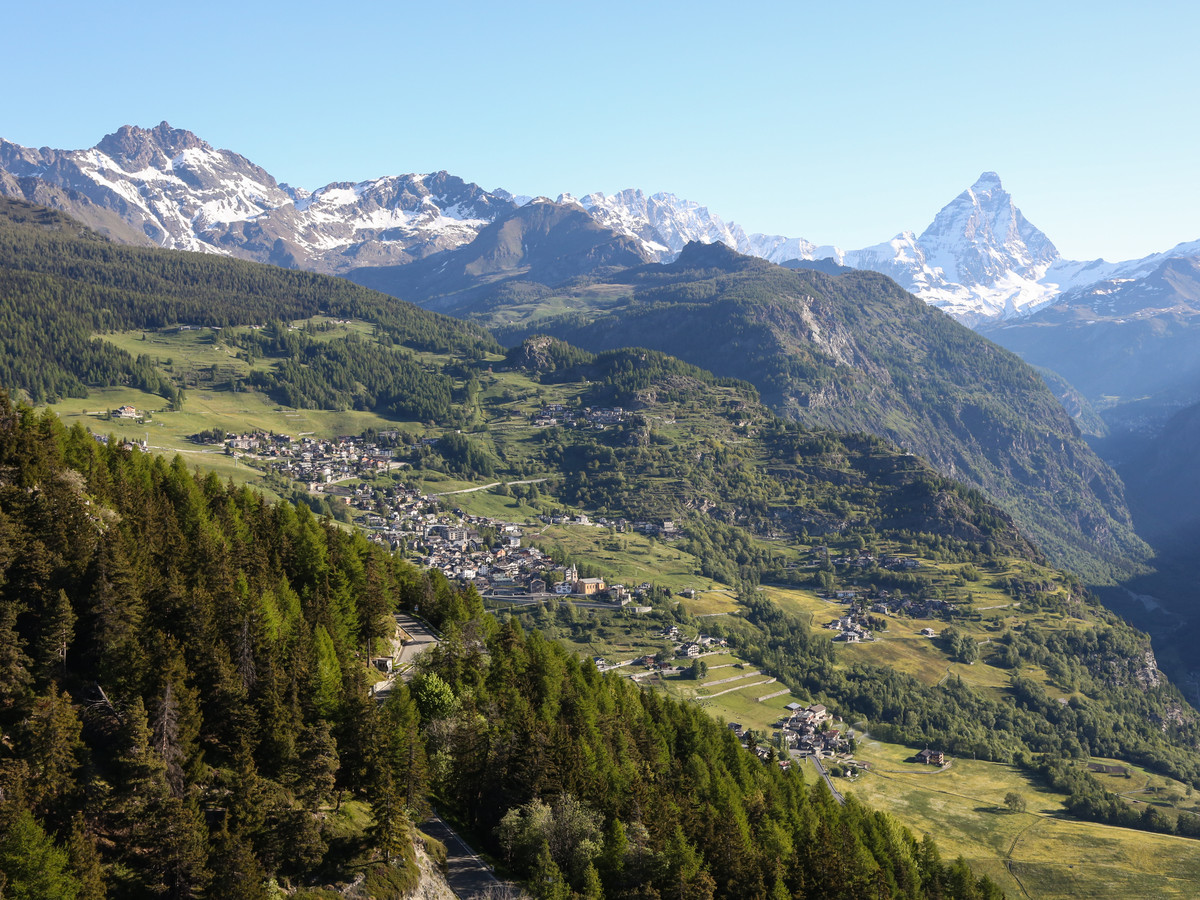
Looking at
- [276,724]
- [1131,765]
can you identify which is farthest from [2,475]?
[1131,765]

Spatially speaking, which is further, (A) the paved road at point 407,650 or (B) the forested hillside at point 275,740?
(A) the paved road at point 407,650

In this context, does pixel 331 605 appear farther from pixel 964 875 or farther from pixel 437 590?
pixel 964 875

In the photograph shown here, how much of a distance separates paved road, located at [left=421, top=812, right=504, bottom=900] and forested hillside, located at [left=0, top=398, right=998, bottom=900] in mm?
2636

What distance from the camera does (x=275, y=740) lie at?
56875mm

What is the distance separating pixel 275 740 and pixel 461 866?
1516 centimetres

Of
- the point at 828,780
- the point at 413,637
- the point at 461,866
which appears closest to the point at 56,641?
the point at 461,866

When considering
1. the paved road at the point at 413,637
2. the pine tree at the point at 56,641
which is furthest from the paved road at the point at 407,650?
the pine tree at the point at 56,641

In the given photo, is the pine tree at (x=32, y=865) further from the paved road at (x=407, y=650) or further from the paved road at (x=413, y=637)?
the paved road at (x=413, y=637)

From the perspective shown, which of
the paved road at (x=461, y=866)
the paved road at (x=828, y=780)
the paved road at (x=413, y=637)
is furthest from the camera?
the paved road at (x=828, y=780)

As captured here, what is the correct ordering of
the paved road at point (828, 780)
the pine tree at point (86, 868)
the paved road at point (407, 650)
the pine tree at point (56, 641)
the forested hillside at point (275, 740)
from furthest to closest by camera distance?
the paved road at point (828, 780) → the paved road at point (407, 650) → the pine tree at point (56, 641) → the forested hillside at point (275, 740) → the pine tree at point (86, 868)

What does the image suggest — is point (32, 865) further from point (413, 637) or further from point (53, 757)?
point (413, 637)

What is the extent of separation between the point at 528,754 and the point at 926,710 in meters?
149

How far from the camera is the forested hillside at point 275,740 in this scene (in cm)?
4822

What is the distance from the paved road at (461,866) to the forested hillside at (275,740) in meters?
2.64
